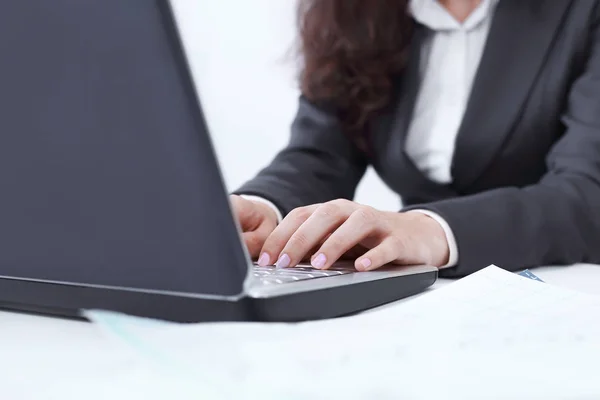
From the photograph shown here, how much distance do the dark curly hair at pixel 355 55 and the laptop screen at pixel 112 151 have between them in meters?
0.84

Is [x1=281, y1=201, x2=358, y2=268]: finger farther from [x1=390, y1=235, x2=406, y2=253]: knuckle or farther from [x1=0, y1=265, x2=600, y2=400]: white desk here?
[x1=0, y1=265, x2=600, y2=400]: white desk

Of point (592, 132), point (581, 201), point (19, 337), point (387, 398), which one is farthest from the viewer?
point (592, 132)

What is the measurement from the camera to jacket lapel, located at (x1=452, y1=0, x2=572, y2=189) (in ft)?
3.40

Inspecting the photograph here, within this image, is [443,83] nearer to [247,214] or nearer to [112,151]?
[247,214]

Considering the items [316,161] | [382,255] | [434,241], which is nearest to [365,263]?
[382,255]

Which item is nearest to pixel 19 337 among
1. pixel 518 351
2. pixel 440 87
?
pixel 518 351

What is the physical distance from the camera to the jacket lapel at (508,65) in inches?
40.8

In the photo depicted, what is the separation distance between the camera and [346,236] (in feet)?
1.84

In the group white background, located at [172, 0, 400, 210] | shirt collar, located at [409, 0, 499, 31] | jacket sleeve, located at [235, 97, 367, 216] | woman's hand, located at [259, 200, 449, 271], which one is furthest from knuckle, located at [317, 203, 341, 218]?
white background, located at [172, 0, 400, 210]

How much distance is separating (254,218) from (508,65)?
0.48m

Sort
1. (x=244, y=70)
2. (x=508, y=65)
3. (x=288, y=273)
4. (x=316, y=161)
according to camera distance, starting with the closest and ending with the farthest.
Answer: (x=288, y=273), (x=508, y=65), (x=316, y=161), (x=244, y=70)

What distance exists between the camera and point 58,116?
0.37m

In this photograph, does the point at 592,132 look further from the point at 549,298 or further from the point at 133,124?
the point at 133,124

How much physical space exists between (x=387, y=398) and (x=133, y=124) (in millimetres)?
174
